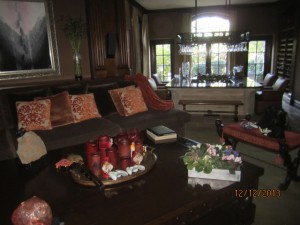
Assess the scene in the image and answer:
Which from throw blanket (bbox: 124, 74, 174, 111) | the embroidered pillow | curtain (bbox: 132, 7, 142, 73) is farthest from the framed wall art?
curtain (bbox: 132, 7, 142, 73)

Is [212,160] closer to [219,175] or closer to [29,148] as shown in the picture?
[219,175]

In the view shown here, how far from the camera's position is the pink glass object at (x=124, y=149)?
2013 mm

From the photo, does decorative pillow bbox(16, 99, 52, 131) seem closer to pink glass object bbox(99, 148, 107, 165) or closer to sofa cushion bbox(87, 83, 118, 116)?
sofa cushion bbox(87, 83, 118, 116)

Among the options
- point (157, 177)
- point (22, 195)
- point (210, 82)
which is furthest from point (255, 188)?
point (210, 82)

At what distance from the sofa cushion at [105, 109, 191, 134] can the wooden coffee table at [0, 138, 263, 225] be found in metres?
1.33

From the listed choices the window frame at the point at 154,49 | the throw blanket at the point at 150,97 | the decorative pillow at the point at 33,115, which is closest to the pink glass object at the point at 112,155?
the decorative pillow at the point at 33,115

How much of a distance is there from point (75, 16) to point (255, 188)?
3551mm

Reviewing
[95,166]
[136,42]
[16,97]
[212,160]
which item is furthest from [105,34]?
[212,160]

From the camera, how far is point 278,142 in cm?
267

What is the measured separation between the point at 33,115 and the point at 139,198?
1980 millimetres

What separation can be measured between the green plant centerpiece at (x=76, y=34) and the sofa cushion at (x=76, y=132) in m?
1.05

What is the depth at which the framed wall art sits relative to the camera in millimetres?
3359

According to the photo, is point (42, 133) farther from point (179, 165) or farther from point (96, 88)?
point (179, 165)

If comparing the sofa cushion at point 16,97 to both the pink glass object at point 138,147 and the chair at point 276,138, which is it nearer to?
the pink glass object at point 138,147
